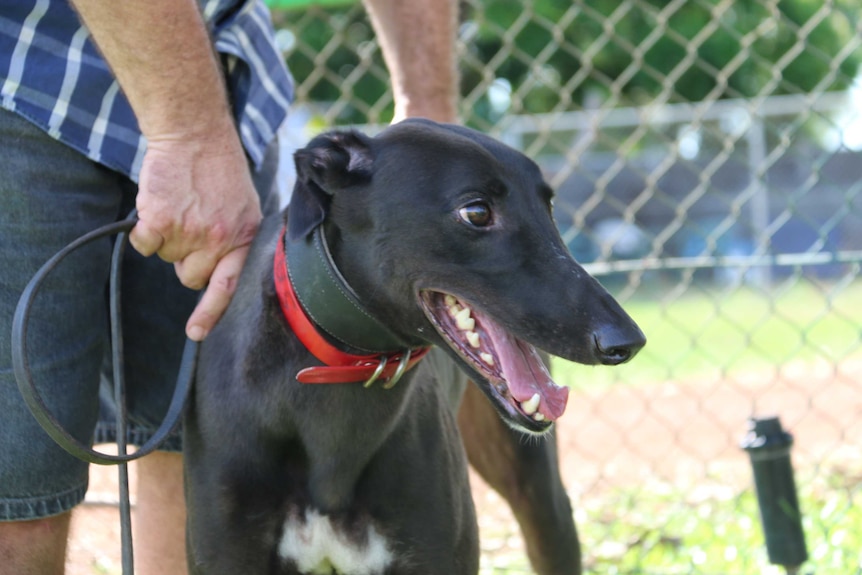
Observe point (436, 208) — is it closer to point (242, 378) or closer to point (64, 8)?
point (242, 378)

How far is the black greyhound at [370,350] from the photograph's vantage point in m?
2.02

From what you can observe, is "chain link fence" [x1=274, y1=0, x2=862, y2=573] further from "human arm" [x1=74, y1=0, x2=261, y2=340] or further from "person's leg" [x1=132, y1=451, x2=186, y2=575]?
"person's leg" [x1=132, y1=451, x2=186, y2=575]

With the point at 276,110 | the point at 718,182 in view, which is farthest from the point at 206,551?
the point at 718,182

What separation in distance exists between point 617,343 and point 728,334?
369 inches

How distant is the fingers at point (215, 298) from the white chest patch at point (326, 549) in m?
0.43

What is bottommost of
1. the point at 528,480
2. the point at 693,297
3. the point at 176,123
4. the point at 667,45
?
the point at 528,480

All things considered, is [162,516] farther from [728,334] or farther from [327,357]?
[728,334]

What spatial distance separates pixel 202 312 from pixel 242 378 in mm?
192

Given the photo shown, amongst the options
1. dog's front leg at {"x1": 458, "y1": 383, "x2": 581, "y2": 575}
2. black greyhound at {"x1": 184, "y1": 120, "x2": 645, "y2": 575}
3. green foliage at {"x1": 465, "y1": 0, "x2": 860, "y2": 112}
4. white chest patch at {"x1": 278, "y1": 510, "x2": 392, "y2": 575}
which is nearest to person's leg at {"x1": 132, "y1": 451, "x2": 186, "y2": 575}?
black greyhound at {"x1": 184, "y1": 120, "x2": 645, "y2": 575}

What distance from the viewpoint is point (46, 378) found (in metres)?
2.23

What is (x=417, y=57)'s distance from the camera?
3.03m

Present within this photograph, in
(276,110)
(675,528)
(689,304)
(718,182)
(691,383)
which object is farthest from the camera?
(718,182)

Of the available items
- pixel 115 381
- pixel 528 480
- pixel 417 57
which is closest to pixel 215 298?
pixel 115 381

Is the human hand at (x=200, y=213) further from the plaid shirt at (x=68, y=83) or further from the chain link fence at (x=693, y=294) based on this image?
the chain link fence at (x=693, y=294)
